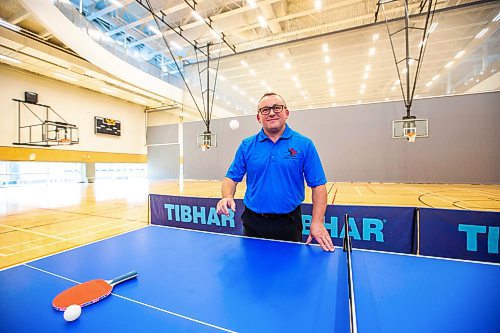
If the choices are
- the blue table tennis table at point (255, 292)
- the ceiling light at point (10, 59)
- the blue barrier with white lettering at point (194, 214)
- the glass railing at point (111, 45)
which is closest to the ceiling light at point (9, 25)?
the glass railing at point (111, 45)

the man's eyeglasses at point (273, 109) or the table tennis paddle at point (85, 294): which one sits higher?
the man's eyeglasses at point (273, 109)

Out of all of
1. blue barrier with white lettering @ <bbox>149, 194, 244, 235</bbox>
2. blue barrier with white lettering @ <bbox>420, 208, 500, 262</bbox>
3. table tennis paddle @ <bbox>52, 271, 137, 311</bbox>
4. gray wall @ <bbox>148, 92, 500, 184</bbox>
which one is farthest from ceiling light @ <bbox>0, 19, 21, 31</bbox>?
blue barrier with white lettering @ <bbox>420, 208, 500, 262</bbox>

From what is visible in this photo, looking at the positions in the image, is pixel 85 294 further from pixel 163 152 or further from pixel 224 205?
pixel 163 152

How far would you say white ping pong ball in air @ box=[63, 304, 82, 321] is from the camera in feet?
2.74

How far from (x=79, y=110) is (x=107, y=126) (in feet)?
5.55

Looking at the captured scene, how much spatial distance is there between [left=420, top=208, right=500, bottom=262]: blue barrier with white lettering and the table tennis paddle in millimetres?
2890

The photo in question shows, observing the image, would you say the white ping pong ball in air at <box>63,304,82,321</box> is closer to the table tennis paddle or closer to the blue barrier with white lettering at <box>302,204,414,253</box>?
the table tennis paddle

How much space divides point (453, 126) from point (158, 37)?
1351cm

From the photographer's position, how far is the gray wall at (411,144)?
9312mm

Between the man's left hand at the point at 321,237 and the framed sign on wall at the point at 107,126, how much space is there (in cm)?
1566

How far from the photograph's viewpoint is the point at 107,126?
14.6m

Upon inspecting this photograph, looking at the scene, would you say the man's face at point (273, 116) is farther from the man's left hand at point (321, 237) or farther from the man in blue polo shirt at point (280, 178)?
the man's left hand at point (321, 237)

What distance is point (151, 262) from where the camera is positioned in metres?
1.39

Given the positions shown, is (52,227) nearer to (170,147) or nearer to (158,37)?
(158,37)
